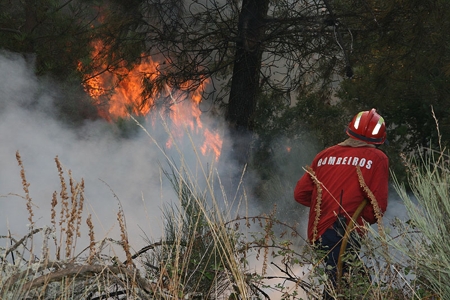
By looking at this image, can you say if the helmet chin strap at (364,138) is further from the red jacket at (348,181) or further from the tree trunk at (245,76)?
the tree trunk at (245,76)

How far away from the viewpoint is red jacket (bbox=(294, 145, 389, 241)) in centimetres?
424

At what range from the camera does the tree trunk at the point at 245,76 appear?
8281mm

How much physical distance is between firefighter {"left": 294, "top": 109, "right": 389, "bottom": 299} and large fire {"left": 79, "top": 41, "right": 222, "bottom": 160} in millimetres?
4048

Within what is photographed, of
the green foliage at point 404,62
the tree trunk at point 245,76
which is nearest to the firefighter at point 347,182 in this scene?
the green foliage at point 404,62

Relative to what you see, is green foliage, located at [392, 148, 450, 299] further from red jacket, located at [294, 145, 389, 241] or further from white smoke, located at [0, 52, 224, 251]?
white smoke, located at [0, 52, 224, 251]

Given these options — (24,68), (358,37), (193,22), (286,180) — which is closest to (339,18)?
(358,37)

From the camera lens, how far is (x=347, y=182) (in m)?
4.32

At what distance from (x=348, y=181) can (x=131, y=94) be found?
556 centimetres

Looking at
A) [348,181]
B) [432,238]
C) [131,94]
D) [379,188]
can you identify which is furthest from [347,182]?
[131,94]

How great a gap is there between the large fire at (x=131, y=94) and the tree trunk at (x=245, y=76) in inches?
16.2

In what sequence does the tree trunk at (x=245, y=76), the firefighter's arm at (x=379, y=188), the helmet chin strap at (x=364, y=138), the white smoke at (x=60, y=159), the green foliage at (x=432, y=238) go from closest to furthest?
the green foliage at (x=432, y=238)
the firefighter's arm at (x=379, y=188)
the helmet chin strap at (x=364, y=138)
the white smoke at (x=60, y=159)
the tree trunk at (x=245, y=76)

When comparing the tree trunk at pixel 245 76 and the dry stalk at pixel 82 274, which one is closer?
the dry stalk at pixel 82 274

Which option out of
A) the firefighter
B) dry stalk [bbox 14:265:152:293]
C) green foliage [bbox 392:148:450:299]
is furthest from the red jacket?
dry stalk [bbox 14:265:152:293]

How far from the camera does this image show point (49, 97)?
8992 mm
